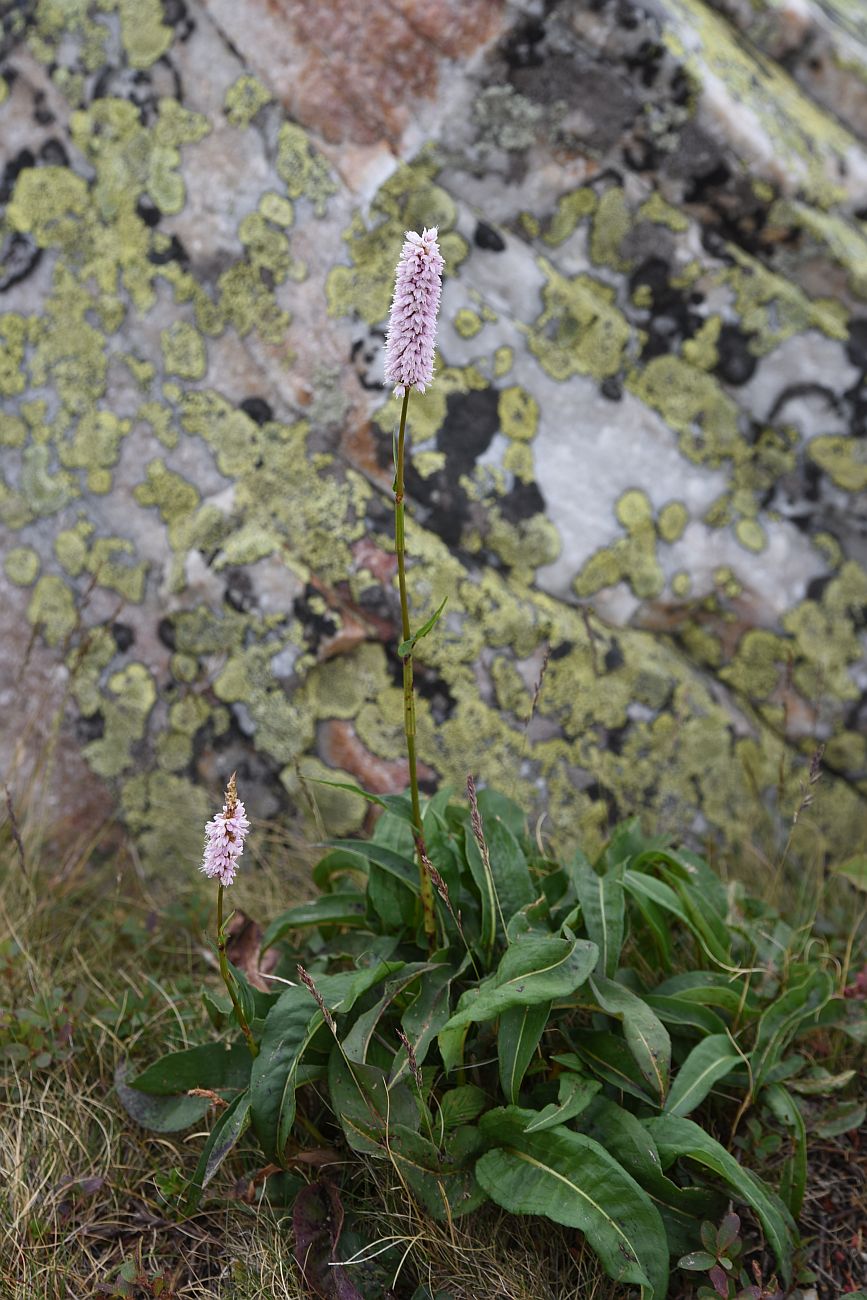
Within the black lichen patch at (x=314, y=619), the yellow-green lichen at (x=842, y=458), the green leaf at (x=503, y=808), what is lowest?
the black lichen patch at (x=314, y=619)

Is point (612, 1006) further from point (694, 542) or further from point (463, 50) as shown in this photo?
point (463, 50)

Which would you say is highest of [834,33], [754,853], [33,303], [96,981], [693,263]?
[834,33]

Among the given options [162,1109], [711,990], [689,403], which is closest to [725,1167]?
[711,990]

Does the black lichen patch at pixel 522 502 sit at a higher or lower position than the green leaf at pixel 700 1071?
lower

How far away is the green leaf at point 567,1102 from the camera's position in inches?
82.4

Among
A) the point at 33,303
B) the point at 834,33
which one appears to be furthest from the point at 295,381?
the point at 834,33

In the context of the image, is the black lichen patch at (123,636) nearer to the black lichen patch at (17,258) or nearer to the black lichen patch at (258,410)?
the black lichen patch at (258,410)

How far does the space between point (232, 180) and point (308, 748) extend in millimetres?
2130

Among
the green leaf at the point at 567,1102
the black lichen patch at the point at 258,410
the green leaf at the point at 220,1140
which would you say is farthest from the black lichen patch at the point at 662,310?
the green leaf at the point at 220,1140

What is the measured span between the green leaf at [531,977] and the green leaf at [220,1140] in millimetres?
488

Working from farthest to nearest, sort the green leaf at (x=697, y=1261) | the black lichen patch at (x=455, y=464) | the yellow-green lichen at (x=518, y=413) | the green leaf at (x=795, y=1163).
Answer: the yellow-green lichen at (x=518, y=413), the black lichen patch at (x=455, y=464), the green leaf at (x=795, y=1163), the green leaf at (x=697, y=1261)

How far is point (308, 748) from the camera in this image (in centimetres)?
367

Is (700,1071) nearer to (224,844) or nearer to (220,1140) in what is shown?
(220,1140)

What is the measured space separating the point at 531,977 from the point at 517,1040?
14 centimetres
